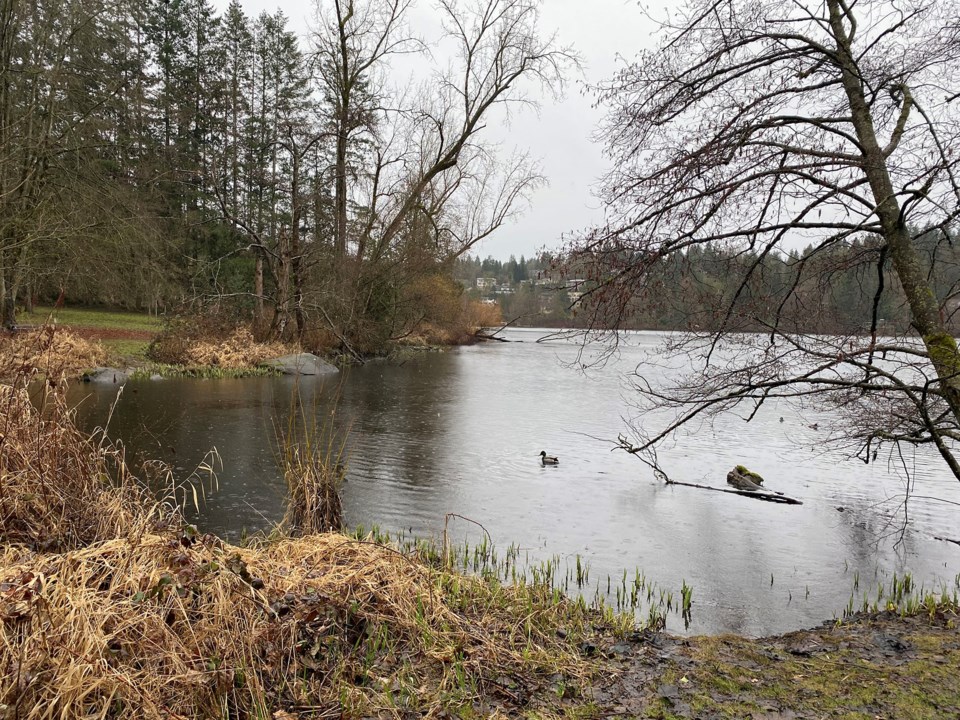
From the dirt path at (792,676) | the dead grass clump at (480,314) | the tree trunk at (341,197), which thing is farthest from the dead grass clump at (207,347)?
the dirt path at (792,676)

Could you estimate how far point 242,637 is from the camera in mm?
→ 2955

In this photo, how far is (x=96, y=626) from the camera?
277 centimetres

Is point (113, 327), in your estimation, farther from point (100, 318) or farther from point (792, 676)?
point (792, 676)

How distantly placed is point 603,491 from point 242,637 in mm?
6527

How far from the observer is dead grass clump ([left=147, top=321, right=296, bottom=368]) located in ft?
63.1

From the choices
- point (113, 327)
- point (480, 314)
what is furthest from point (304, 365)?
point (480, 314)

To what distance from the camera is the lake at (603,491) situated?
236 inches

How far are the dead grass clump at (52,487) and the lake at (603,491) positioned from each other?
172 centimetres

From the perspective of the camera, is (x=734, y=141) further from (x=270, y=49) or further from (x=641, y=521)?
(x=270, y=49)

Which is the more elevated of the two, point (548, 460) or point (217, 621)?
point (217, 621)

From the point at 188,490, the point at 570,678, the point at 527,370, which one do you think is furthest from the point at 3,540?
the point at 527,370

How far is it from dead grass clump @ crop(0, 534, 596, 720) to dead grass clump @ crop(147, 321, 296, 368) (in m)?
16.9

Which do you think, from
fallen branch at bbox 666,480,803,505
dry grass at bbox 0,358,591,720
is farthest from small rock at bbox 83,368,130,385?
fallen branch at bbox 666,480,803,505

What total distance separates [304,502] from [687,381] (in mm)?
3404
